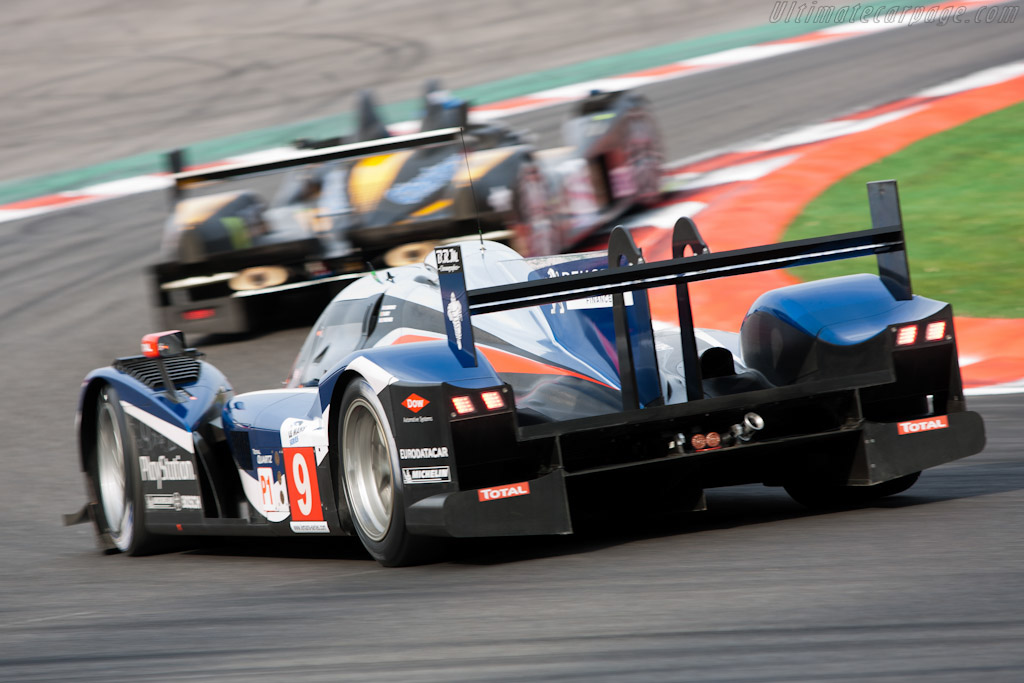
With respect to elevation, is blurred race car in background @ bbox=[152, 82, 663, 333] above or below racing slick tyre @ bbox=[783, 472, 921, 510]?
above

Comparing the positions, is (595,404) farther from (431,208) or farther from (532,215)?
(532,215)

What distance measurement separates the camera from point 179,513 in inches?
256

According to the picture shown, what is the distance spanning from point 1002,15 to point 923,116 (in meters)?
6.00

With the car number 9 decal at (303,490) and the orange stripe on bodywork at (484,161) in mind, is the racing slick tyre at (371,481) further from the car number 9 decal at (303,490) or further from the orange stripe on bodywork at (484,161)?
the orange stripe on bodywork at (484,161)

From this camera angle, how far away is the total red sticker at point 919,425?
5.31 meters

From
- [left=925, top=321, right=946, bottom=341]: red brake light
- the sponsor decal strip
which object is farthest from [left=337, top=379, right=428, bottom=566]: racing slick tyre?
the sponsor decal strip

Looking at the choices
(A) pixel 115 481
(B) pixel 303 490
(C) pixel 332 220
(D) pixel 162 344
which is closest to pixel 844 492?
(B) pixel 303 490

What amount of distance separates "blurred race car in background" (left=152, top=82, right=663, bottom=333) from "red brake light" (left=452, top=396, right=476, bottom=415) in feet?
21.5

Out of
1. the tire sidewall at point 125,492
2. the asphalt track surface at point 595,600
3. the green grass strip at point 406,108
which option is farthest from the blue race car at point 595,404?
the green grass strip at point 406,108

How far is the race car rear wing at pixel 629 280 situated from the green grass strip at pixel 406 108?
13.8 meters

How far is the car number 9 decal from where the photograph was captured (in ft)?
18.6

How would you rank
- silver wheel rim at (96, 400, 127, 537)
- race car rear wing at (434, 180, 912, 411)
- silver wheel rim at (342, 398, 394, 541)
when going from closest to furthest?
race car rear wing at (434, 180, 912, 411) < silver wheel rim at (342, 398, 394, 541) < silver wheel rim at (96, 400, 127, 537)

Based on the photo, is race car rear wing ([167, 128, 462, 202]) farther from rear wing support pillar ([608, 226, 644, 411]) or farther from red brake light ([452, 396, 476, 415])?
red brake light ([452, 396, 476, 415])

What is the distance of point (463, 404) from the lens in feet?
16.3
